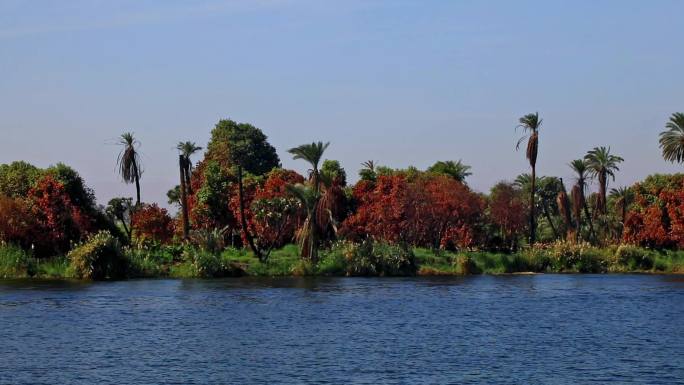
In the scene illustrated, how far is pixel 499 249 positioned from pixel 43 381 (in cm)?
6533

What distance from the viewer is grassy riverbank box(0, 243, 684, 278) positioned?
77.3m

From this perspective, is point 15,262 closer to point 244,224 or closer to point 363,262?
point 244,224

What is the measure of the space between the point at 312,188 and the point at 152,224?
14996 mm

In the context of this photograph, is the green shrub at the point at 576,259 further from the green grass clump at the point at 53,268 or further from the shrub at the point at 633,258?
the green grass clump at the point at 53,268

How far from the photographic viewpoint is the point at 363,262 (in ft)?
263

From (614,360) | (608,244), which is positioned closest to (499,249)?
(608,244)

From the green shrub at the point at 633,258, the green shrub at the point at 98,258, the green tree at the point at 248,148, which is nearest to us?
the green shrub at the point at 98,258

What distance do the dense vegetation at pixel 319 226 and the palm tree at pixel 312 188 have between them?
0.37 feet

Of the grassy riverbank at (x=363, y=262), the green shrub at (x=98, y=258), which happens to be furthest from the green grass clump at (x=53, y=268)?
the green shrub at (x=98, y=258)

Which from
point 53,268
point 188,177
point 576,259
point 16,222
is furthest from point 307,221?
point 576,259

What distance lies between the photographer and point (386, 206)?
90.9 m

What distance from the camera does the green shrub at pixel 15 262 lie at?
76000mm

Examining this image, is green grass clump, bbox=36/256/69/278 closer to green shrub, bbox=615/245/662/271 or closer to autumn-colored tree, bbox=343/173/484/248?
autumn-colored tree, bbox=343/173/484/248

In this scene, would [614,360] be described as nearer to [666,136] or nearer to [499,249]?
[499,249]
